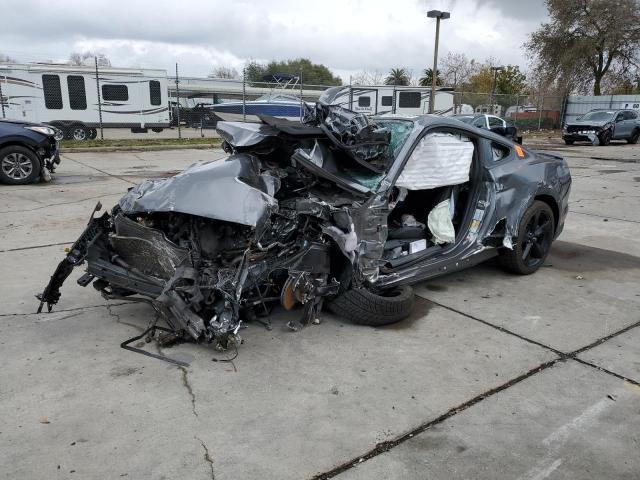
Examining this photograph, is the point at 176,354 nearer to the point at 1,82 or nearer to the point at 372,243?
the point at 372,243

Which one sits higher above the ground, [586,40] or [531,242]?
[586,40]

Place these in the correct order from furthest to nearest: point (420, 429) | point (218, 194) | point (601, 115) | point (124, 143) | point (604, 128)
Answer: point (601, 115) → point (604, 128) → point (124, 143) → point (218, 194) → point (420, 429)

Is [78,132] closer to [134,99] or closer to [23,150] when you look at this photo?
[134,99]

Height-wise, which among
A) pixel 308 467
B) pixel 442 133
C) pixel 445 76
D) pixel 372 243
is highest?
pixel 445 76

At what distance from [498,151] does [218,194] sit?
2.90 meters

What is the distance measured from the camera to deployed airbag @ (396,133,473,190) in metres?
4.10

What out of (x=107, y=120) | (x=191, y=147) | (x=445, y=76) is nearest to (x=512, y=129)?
(x=191, y=147)

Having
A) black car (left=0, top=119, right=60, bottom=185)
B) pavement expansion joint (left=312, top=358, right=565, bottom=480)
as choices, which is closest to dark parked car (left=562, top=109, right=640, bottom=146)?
black car (left=0, top=119, right=60, bottom=185)

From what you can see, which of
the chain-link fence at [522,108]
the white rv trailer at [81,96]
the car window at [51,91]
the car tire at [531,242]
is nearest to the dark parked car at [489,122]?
the car tire at [531,242]

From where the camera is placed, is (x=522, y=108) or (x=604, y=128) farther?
(x=522, y=108)

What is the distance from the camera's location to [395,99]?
27.4 meters

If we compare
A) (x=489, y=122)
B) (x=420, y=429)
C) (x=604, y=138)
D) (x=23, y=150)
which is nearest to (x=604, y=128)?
(x=604, y=138)

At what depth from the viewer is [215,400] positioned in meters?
2.97

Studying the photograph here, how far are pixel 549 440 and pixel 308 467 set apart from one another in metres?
1.26
